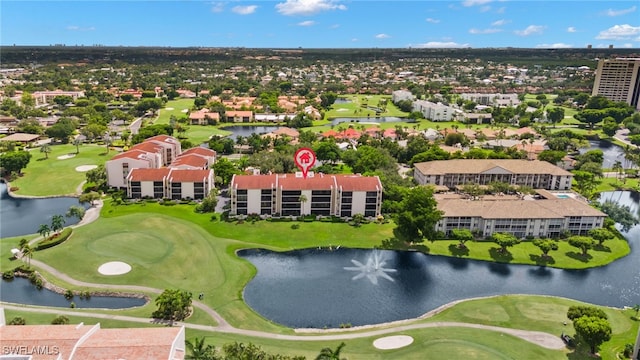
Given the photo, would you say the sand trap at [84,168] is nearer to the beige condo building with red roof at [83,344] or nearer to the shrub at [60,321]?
the shrub at [60,321]

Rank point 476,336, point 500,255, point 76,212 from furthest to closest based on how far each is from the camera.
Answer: point 76,212
point 500,255
point 476,336

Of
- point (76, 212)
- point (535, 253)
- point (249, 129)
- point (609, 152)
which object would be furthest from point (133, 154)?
point (609, 152)

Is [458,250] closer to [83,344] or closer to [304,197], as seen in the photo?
[304,197]

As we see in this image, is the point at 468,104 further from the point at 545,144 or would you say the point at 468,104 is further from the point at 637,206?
→ the point at 637,206

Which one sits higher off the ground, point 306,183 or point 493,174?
point 306,183

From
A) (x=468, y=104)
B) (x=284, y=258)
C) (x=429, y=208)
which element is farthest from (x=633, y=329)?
(x=468, y=104)

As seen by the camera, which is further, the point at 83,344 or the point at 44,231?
the point at 44,231

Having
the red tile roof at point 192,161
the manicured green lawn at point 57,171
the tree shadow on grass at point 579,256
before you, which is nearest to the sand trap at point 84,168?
the manicured green lawn at point 57,171
